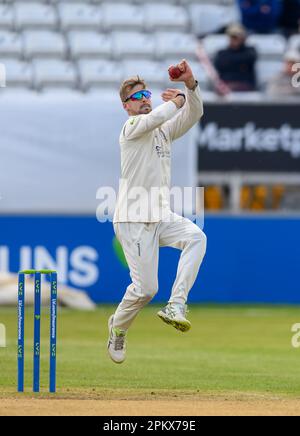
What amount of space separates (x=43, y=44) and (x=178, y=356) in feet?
28.0

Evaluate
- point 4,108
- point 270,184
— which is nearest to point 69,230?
point 4,108

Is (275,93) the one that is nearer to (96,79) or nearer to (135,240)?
(96,79)

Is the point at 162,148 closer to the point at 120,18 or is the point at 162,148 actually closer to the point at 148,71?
the point at 148,71

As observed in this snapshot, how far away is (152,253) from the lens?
10.1m

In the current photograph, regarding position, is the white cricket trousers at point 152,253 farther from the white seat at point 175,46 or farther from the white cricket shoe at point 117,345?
the white seat at point 175,46

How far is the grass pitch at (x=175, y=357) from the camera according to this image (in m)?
10.4

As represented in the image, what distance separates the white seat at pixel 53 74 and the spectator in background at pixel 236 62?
239cm

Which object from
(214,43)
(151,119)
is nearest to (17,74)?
(214,43)

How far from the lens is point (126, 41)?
2116 centimetres

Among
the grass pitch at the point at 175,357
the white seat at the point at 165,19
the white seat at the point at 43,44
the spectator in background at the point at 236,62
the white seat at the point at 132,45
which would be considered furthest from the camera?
the white seat at the point at 165,19

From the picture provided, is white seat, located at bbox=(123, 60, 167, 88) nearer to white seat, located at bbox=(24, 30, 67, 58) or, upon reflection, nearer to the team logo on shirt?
white seat, located at bbox=(24, 30, 67, 58)

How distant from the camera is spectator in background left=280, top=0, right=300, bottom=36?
2202 centimetres

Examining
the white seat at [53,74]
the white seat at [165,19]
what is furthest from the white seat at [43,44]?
the white seat at [165,19]

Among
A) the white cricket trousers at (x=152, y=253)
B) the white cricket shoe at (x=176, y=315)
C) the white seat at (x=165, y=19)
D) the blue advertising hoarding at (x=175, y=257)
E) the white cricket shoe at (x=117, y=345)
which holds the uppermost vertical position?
the white seat at (x=165, y=19)
